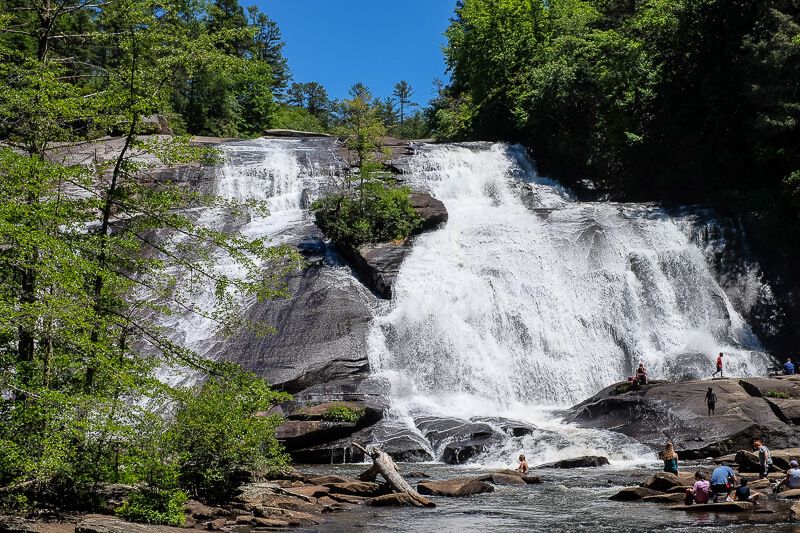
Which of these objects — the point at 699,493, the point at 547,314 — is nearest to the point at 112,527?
the point at 699,493

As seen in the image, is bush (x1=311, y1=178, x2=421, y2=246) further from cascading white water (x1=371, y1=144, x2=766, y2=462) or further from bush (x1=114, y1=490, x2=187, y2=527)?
bush (x1=114, y1=490, x2=187, y2=527)

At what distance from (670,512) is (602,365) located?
15.4m

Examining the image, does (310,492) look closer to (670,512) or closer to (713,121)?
(670,512)

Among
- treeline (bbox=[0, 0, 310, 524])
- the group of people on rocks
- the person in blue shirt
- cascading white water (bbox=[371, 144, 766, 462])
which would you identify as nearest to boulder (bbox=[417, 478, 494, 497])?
treeline (bbox=[0, 0, 310, 524])

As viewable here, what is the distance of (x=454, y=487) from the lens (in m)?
17.0

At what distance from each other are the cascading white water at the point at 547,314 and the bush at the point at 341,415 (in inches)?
99.0

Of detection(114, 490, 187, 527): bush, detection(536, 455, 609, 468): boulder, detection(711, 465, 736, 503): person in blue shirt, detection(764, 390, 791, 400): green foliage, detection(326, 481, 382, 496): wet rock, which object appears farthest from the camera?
detection(764, 390, 791, 400): green foliage

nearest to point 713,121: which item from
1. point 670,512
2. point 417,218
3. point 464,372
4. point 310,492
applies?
point 417,218

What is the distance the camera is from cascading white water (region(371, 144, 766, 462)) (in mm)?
28375

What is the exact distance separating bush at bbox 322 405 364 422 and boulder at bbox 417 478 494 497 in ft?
19.3

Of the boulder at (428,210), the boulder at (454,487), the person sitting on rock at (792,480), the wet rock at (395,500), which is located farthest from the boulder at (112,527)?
the boulder at (428,210)

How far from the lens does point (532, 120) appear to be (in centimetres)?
4756

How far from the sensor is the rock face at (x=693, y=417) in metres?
22.2

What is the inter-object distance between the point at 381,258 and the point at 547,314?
7.65m
